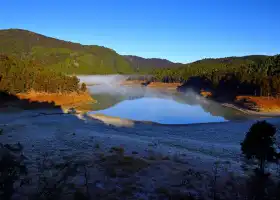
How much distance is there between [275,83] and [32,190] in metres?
80.9

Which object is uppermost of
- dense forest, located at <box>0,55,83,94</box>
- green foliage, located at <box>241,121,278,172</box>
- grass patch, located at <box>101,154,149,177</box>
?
dense forest, located at <box>0,55,83,94</box>

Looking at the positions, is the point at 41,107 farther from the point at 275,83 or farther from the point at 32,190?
the point at 275,83

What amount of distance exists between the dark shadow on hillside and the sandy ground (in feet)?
41.0

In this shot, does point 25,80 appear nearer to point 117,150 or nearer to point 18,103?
point 18,103

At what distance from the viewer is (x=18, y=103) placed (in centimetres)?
6188

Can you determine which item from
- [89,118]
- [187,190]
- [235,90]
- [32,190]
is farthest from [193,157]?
[235,90]

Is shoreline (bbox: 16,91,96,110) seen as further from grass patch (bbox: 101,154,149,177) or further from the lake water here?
grass patch (bbox: 101,154,149,177)

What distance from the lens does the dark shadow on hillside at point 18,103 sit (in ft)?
196

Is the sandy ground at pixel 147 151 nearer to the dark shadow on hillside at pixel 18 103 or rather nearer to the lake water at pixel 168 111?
the lake water at pixel 168 111

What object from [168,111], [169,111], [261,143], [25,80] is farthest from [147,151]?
[25,80]

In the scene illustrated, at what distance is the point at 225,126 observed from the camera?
4575 centimetres

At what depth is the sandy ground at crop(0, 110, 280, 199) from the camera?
17047mm

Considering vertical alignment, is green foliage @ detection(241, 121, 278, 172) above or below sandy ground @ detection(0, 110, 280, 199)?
above

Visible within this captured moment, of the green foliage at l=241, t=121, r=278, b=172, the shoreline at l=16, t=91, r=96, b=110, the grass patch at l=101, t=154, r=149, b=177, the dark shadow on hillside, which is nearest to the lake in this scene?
the shoreline at l=16, t=91, r=96, b=110
